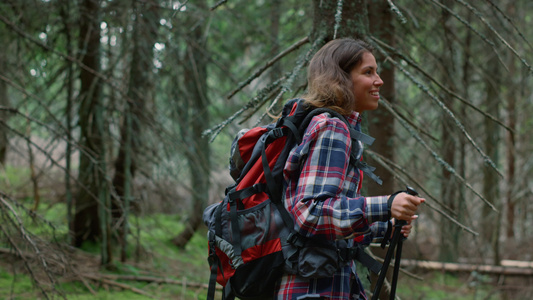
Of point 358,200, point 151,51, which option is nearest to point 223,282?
point 358,200

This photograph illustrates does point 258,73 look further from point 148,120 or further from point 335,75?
point 148,120

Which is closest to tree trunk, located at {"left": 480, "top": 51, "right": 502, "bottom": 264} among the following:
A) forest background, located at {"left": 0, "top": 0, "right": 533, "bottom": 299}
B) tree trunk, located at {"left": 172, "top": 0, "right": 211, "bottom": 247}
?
forest background, located at {"left": 0, "top": 0, "right": 533, "bottom": 299}

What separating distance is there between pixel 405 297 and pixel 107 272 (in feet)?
13.9

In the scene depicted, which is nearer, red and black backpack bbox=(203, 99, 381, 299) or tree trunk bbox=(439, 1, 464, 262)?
red and black backpack bbox=(203, 99, 381, 299)

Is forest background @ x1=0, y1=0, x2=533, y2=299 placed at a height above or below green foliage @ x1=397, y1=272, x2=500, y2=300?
above

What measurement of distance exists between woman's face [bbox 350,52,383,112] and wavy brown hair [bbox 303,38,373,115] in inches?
0.9

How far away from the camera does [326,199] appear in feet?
5.42

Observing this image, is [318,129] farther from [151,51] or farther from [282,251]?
[151,51]

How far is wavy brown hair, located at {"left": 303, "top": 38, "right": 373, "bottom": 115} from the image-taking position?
1.90 m

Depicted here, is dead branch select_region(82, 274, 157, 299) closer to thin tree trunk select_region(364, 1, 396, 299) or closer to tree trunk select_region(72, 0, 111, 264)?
tree trunk select_region(72, 0, 111, 264)

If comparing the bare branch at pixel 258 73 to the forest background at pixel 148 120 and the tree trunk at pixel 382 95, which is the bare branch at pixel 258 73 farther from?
the tree trunk at pixel 382 95

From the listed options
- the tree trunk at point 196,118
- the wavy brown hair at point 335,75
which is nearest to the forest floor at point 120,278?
the tree trunk at point 196,118

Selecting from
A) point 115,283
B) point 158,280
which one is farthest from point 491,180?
point 115,283

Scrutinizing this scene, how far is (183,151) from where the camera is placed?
5.18m
